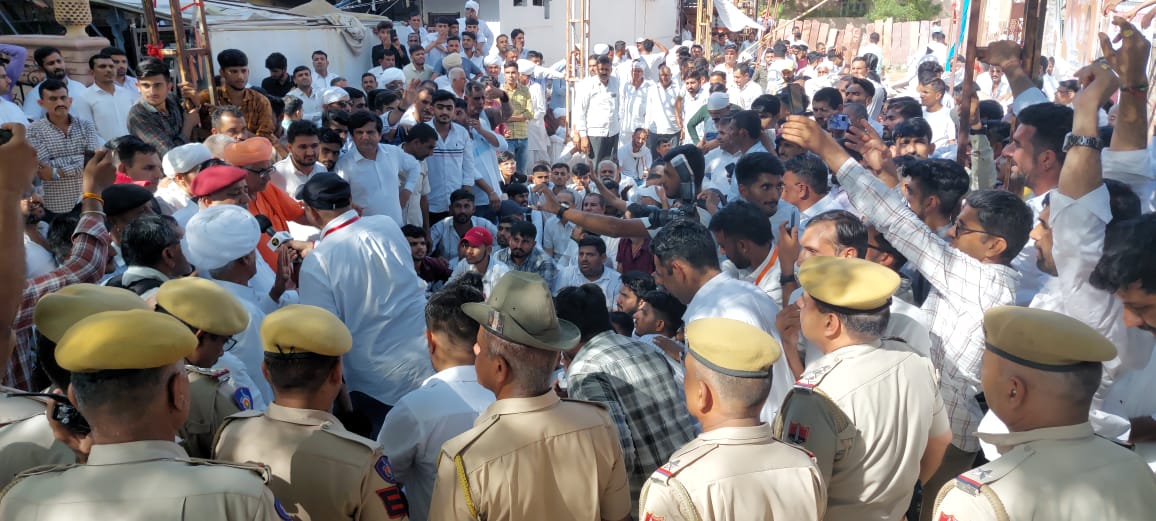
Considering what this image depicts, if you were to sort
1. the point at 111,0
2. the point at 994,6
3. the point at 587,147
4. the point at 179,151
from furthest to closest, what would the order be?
the point at 994,6 → the point at 587,147 → the point at 111,0 → the point at 179,151

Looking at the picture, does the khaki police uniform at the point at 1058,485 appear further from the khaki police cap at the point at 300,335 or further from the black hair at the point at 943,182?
the black hair at the point at 943,182

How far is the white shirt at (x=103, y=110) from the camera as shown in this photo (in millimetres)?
7441

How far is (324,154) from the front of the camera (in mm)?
6211

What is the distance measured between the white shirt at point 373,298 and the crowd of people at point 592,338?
0.01m

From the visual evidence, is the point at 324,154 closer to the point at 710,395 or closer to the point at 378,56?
the point at 710,395

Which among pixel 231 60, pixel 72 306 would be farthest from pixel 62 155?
pixel 72 306

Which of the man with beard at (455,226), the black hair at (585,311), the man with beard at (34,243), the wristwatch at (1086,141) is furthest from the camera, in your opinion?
the man with beard at (455,226)

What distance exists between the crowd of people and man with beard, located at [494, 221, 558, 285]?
0.03 metres

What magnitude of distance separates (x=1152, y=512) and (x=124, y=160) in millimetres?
5242

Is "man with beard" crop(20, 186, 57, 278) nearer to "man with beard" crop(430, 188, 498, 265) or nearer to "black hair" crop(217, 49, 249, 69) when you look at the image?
"black hair" crop(217, 49, 249, 69)

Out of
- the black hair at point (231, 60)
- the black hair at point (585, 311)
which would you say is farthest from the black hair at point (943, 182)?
the black hair at point (231, 60)

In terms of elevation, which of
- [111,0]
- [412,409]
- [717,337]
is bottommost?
[412,409]

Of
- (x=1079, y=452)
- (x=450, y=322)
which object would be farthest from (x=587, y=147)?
(x=1079, y=452)

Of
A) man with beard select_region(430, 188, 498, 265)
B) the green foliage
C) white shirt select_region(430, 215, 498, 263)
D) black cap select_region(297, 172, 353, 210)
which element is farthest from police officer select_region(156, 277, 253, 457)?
the green foliage
